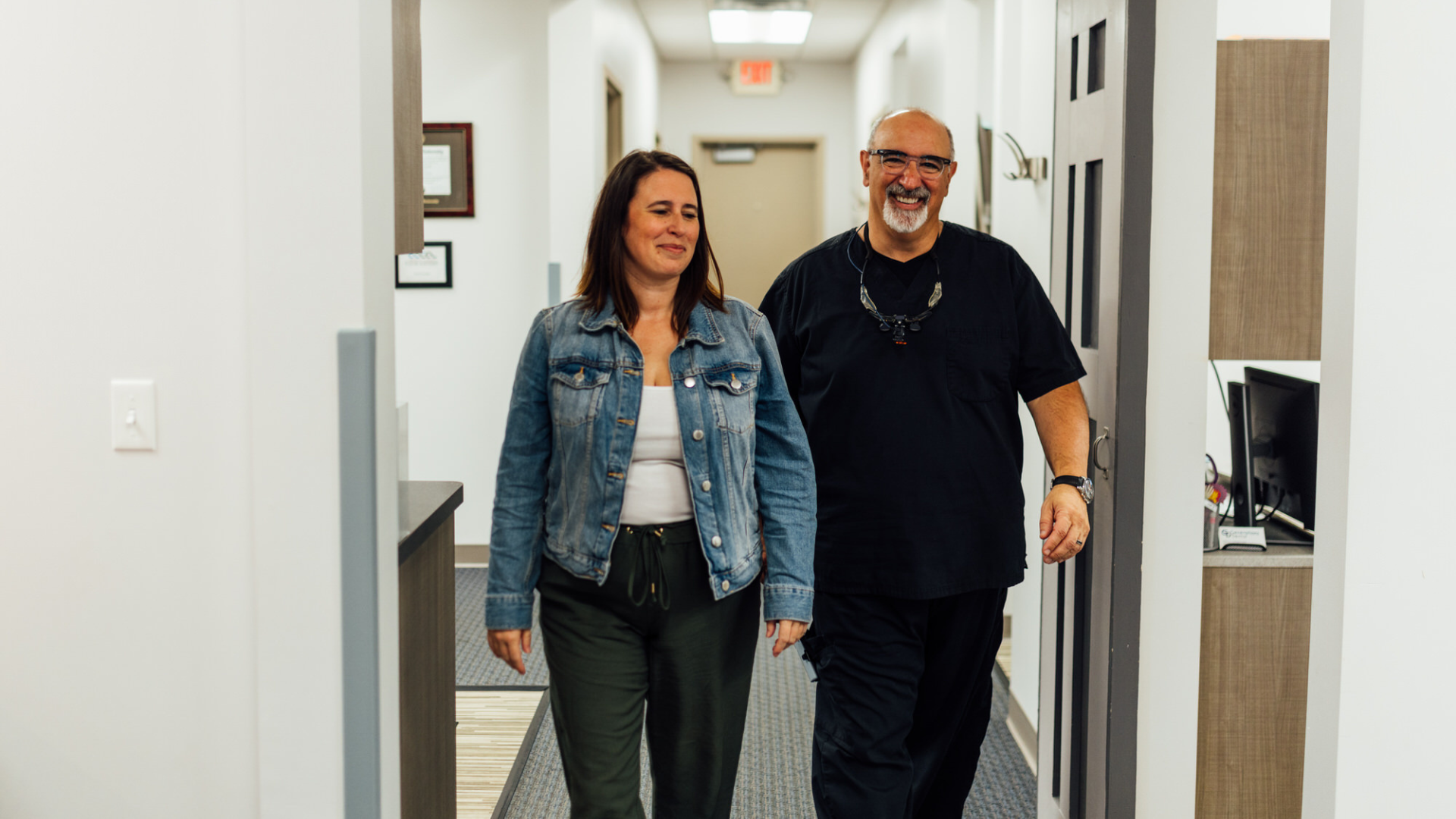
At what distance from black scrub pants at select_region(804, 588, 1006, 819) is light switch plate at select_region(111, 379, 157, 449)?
1093 mm

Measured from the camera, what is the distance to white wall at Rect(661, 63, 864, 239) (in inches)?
340

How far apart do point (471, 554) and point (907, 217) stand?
10.8 feet

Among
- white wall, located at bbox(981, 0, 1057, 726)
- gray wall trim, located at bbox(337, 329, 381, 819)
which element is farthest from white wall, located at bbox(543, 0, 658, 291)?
gray wall trim, located at bbox(337, 329, 381, 819)

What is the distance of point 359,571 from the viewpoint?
1.48 metres

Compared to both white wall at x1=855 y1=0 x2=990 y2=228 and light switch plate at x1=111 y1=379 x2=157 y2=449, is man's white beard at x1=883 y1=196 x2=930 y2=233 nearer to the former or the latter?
light switch plate at x1=111 y1=379 x2=157 y2=449

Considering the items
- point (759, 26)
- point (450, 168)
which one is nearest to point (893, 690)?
point (450, 168)

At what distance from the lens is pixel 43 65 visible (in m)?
1.52

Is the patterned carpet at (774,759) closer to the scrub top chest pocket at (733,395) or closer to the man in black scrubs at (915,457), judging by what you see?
the man in black scrubs at (915,457)

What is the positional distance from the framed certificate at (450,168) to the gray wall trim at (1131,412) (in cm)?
315

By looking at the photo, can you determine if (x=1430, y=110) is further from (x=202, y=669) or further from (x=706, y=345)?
(x=202, y=669)

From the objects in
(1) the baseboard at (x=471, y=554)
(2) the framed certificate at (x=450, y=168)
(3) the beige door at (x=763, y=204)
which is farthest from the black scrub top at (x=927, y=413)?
(3) the beige door at (x=763, y=204)

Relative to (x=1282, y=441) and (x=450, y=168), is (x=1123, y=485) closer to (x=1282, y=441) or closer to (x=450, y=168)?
(x=1282, y=441)

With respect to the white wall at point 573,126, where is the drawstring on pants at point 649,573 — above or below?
below

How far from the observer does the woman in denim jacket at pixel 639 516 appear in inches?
64.8
